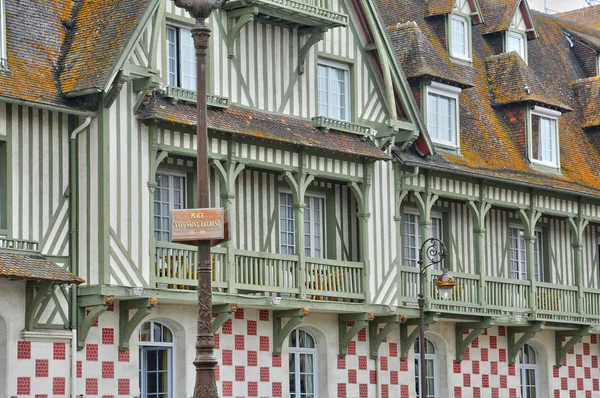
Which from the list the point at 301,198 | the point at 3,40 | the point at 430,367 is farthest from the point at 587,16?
the point at 3,40

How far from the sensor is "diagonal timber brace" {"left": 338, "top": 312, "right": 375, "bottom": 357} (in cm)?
3156

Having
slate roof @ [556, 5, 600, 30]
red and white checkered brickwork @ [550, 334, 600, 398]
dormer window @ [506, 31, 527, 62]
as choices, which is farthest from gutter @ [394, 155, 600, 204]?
slate roof @ [556, 5, 600, 30]

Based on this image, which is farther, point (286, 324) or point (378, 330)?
point (378, 330)

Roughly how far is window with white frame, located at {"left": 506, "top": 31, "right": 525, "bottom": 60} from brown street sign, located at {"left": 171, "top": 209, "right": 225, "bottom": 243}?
22843mm

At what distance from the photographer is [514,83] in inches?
1526

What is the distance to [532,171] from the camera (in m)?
37.5

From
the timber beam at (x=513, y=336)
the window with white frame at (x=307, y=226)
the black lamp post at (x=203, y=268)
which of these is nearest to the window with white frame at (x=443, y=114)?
the window with white frame at (x=307, y=226)

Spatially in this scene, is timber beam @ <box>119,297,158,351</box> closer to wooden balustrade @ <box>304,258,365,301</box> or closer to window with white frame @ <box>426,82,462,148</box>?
wooden balustrade @ <box>304,258,365,301</box>

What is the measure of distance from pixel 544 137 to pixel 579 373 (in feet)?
20.2

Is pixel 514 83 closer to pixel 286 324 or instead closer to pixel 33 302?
pixel 286 324

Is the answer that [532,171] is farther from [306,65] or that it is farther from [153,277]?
[153,277]

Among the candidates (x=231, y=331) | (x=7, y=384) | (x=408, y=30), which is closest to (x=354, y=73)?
(x=408, y=30)

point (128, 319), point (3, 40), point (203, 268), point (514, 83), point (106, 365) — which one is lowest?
point (106, 365)

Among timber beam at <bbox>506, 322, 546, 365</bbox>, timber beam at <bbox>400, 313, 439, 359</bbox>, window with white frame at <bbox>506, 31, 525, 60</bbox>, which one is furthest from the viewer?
window with white frame at <bbox>506, 31, 525, 60</bbox>
